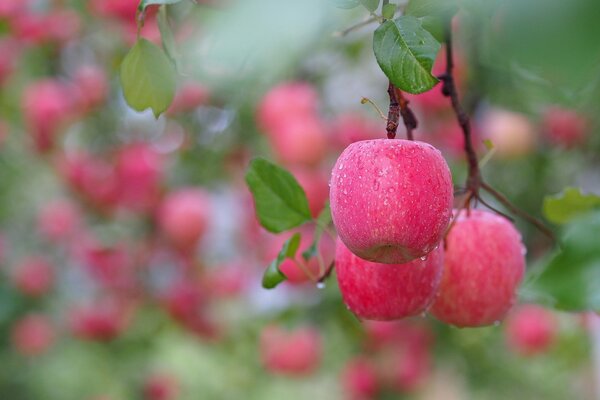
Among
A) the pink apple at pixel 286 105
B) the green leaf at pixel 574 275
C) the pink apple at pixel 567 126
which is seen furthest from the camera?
the pink apple at pixel 567 126

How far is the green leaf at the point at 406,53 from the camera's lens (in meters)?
0.52

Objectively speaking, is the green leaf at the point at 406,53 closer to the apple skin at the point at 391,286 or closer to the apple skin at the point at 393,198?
the apple skin at the point at 393,198

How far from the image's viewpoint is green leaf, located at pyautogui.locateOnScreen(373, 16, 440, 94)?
523mm

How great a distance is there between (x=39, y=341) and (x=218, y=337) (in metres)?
0.53

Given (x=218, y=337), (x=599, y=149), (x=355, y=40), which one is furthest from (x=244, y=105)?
(x=599, y=149)

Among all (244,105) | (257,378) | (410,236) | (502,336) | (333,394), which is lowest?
(333,394)

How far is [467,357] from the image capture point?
2236 mm

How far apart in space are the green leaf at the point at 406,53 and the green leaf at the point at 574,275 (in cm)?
14

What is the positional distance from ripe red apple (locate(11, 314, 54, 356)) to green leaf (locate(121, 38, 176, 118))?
5.92 feet

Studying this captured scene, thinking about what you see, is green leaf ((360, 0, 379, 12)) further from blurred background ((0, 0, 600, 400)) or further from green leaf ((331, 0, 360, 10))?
blurred background ((0, 0, 600, 400))

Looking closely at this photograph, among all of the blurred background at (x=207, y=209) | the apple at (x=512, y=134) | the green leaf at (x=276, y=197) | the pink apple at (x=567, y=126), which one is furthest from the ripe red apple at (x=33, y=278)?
the green leaf at (x=276, y=197)

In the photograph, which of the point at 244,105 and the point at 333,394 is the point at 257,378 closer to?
the point at 333,394

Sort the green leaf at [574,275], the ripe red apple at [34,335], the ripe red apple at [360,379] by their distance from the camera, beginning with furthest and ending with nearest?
the ripe red apple at [34,335]
the ripe red apple at [360,379]
the green leaf at [574,275]

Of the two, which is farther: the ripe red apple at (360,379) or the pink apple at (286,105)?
the ripe red apple at (360,379)
